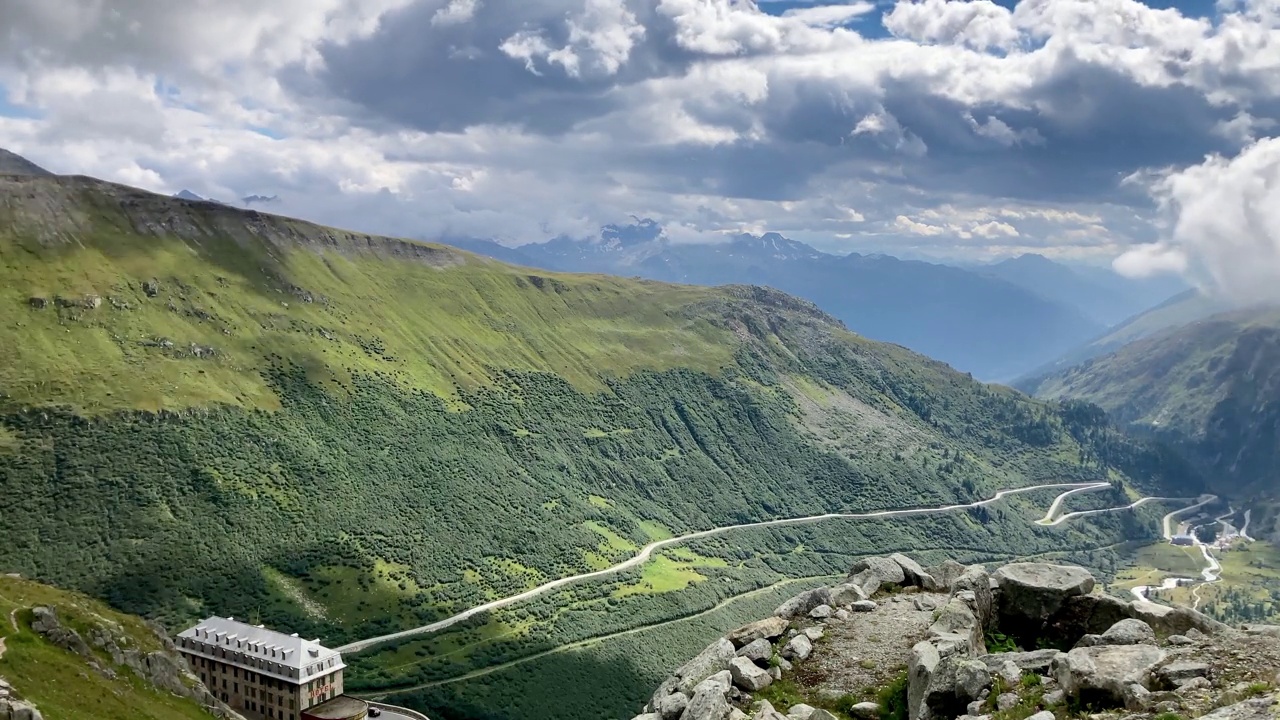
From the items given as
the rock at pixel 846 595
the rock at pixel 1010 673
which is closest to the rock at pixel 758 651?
the rock at pixel 846 595

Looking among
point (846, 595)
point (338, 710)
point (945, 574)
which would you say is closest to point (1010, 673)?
point (846, 595)

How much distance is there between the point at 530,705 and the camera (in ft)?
513

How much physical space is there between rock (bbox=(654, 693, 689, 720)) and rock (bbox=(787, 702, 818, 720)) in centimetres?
288

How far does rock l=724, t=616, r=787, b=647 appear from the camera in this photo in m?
30.0

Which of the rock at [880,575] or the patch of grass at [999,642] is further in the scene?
the rock at [880,575]

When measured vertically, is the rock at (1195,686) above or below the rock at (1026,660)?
above

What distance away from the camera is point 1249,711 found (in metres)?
18.5

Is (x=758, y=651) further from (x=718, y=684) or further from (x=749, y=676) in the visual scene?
(x=718, y=684)

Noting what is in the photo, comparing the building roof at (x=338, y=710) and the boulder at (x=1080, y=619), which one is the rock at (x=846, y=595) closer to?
the boulder at (x=1080, y=619)

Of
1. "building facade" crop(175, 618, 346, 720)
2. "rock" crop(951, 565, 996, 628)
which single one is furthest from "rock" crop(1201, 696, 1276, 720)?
"building facade" crop(175, 618, 346, 720)

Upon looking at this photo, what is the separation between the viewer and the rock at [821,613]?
105ft

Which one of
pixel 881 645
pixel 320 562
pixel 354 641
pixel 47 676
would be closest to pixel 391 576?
pixel 320 562

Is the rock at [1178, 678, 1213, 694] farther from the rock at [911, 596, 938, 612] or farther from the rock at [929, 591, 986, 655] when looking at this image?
the rock at [911, 596, 938, 612]

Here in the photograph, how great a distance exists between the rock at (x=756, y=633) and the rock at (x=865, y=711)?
16.6ft
